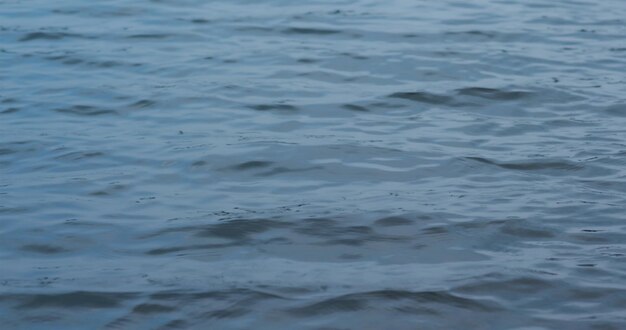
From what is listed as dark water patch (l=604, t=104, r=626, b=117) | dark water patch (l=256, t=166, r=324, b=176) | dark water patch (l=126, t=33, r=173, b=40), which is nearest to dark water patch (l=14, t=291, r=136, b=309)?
dark water patch (l=256, t=166, r=324, b=176)

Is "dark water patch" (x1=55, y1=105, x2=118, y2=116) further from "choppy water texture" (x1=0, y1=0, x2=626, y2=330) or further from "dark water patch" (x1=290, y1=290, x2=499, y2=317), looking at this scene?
"dark water patch" (x1=290, y1=290, x2=499, y2=317)

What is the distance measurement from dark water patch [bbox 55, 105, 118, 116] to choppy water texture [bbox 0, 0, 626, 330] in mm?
18

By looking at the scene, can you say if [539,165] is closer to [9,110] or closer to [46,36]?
[9,110]

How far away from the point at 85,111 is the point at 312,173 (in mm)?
2197

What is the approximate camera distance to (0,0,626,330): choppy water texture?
5367 millimetres

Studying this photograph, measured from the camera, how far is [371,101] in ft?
28.3

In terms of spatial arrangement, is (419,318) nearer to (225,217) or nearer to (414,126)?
(225,217)

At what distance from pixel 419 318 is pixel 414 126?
3.12 m

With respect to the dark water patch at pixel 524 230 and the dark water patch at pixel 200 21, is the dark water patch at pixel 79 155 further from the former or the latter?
the dark water patch at pixel 200 21

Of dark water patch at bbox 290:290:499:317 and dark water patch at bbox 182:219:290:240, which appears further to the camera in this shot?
dark water patch at bbox 182:219:290:240

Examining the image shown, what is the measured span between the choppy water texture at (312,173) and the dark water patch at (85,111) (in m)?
0.02

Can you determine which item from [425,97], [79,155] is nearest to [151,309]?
[79,155]

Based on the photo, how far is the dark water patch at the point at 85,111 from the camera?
8422mm

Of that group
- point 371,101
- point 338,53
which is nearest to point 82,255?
point 371,101
